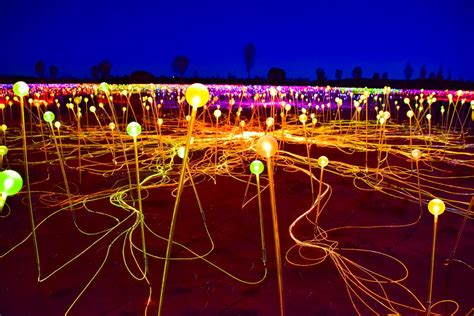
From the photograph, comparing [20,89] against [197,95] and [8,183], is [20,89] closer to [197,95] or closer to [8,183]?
[8,183]

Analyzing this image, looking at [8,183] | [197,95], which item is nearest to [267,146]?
[197,95]

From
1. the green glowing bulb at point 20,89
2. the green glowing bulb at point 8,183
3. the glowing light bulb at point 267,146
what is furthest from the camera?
the green glowing bulb at point 20,89

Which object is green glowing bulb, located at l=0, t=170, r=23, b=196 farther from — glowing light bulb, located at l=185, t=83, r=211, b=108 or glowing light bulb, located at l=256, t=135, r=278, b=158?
glowing light bulb, located at l=256, t=135, r=278, b=158

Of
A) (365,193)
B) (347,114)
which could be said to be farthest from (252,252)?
(347,114)

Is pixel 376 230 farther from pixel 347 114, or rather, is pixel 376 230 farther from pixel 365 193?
pixel 347 114

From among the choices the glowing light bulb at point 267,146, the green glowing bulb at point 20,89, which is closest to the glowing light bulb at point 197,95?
the glowing light bulb at point 267,146

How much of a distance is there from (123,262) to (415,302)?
5.85ft

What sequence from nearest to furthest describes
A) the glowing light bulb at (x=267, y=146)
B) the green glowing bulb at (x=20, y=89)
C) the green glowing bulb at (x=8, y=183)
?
1. the green glowing bulb at (x=8, y=183)
2. the glowing light bulb at (x=267, y=146)
3. the green glowing bulb at (x=20, y=89)

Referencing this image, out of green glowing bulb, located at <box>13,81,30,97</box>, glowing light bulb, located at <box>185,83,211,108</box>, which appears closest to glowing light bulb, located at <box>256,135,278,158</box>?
glowing light bulb, located at <box>185,83,211,108</box>

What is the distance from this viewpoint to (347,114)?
39.8 feet

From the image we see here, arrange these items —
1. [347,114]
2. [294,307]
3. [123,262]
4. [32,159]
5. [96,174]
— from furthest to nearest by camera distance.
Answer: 1. [347,114]
2. [32,159]
3. [96,174]
4. [123,262]
5. [294,307]

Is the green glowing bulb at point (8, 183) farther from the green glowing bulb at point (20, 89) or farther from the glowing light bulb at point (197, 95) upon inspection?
the green glowing bulb at point (20, 89)

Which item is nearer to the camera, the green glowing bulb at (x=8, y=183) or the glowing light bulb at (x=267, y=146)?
the green glowing bulb at (x=8, y=183)

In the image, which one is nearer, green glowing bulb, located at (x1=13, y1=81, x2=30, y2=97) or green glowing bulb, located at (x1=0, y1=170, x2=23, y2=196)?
green glowing bulb, located at (x1=0, y1=170, x2=23, y2=196)
